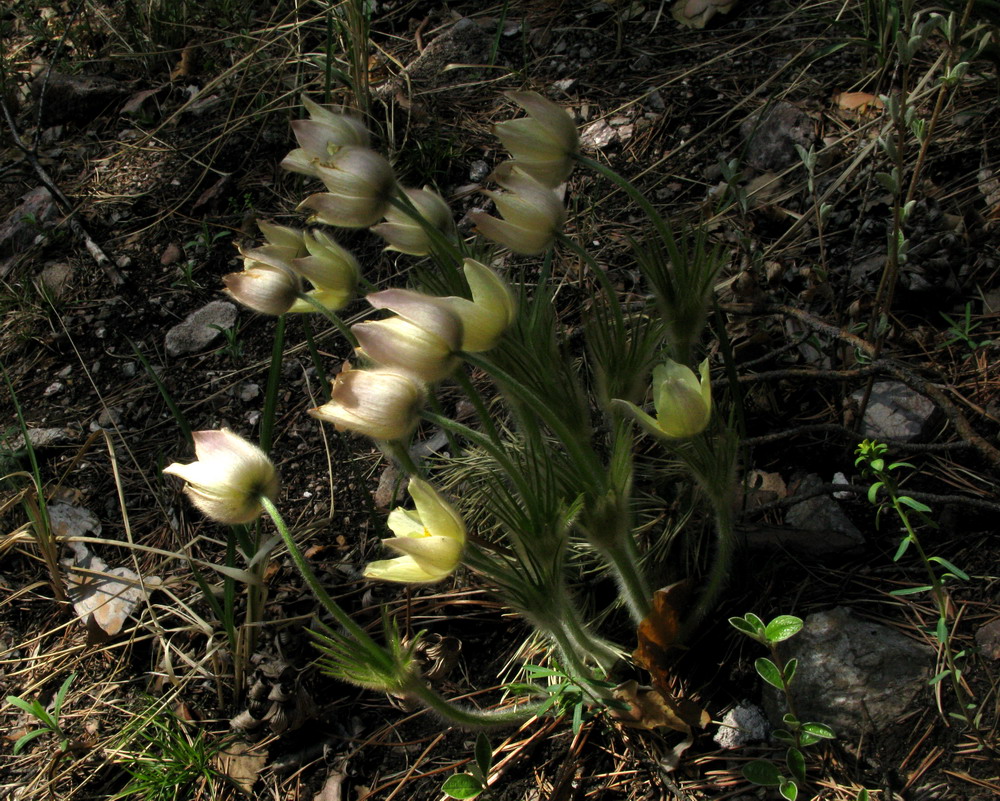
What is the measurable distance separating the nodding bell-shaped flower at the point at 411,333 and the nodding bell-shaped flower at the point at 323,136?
32 centimetres

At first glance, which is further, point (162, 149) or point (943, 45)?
point (162, 149)

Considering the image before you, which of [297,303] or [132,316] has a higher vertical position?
[297,303]

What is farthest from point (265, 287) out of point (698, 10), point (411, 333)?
point (698, 10)

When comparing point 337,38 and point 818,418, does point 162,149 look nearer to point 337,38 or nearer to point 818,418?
point 337,38

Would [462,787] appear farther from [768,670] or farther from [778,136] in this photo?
[778,136]

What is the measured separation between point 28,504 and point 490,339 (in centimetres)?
125

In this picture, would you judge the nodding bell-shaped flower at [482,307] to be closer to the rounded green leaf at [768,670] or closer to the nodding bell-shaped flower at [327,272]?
the nodding bell-shaped flower at [327,272]

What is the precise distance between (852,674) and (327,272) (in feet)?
3.37

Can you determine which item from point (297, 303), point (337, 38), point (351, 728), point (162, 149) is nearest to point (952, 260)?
point (297, 303)

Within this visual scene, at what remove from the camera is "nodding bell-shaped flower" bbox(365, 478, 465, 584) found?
111 cm

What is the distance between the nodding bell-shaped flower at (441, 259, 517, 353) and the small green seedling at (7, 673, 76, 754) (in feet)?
3.65

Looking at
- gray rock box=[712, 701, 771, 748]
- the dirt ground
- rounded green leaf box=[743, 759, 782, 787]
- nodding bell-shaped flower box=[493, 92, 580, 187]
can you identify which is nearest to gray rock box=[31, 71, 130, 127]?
the dirt ground

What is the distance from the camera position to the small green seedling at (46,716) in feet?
5.16

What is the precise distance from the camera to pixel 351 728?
1.58m
